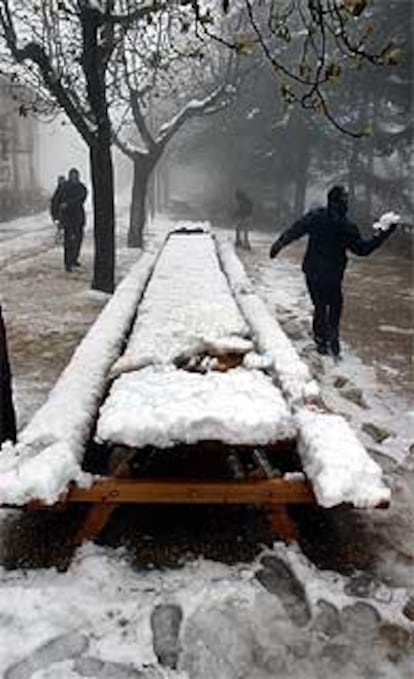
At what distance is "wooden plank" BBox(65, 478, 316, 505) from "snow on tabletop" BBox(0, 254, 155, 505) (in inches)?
7.4

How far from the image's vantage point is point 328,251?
8.47 m

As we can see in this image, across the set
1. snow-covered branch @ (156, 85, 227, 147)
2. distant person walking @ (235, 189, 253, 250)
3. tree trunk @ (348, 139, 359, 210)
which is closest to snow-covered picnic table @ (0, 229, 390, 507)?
snow-covered branch @ (156, 85, 227, 147)

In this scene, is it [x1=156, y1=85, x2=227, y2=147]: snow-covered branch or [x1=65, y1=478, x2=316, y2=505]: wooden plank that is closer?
[x1=65, y1=478, x2=316, y2=505]: wooden plank

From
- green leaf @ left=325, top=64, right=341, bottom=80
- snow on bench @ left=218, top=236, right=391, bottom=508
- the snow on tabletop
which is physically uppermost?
green leaf @ left=325, top=64, right=341, bottom=80

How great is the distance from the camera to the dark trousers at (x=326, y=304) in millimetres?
8578

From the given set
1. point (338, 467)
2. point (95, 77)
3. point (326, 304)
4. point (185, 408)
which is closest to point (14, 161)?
point (95, 77)

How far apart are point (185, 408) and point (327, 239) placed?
15.6 ft

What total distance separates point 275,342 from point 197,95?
77.7ft

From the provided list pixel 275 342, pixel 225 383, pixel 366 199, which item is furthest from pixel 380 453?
pixel 366 199

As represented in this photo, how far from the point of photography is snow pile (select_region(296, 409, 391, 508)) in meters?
3.82

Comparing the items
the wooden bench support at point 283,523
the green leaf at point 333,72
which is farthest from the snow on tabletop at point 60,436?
the green leaf at point 333,72

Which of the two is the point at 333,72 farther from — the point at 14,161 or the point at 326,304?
the point at 14,161

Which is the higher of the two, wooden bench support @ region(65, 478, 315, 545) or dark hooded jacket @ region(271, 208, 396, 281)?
dark hooded jacket @ region(271, 208, 396, 281)

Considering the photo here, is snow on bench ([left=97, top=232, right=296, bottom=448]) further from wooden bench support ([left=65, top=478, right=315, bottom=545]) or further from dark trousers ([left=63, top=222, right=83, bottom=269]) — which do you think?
dark trousers ([left=63, top=222, right=83, bottom=269])
